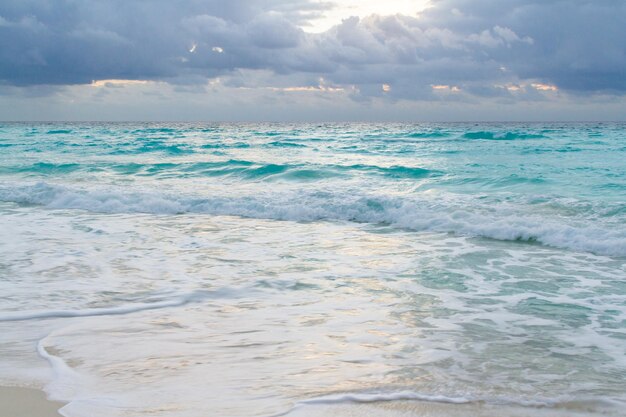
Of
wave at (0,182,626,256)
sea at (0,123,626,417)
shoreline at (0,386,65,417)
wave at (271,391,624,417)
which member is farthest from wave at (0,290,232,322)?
wave at (0,182,626,256)

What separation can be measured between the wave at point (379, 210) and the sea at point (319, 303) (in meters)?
0.06

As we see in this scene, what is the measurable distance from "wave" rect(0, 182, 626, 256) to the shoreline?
8.29 m

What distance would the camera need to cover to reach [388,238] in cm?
1045

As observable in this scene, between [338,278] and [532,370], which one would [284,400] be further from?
[338,278]

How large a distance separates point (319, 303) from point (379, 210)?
6944 mm

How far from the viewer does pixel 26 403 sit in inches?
146

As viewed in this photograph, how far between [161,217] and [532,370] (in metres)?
10.1

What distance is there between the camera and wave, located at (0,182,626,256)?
10.0 m

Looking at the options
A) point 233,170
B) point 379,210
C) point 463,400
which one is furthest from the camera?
point 233,170

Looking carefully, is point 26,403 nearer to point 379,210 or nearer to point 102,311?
point 102,311

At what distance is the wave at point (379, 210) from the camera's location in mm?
10039

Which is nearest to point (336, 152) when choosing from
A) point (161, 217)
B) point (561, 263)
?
point (161, 217)

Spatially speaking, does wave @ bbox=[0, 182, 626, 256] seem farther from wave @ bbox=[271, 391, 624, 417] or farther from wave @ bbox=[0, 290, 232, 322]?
wave @ bbox=[0, 290, 232, 322]

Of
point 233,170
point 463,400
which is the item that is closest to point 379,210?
point 463,400
